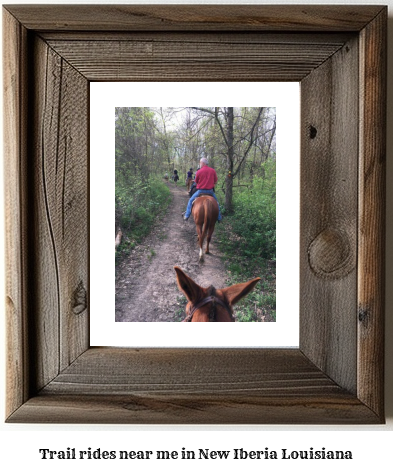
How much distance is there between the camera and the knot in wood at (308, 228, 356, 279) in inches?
20.1

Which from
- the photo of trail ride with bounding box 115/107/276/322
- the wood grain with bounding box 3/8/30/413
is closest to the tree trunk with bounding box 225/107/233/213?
the photo of trail ride with bounding box 115/107/276/322

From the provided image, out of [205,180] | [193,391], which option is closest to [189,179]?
[205,180]

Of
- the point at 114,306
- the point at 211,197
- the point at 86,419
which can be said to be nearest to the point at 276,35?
the point at 211,197

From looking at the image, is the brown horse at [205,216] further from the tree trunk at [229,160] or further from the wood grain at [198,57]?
the wood grain at [198,57]

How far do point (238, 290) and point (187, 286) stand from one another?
0.06m

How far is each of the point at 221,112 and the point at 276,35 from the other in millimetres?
99

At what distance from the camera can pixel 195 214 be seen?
0.53m

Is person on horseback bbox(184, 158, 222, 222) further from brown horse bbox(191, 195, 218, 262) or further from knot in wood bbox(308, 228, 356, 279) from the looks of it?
knot in wood bbox(308, 228, 356, 279)

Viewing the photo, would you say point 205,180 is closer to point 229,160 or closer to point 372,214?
point 229,160

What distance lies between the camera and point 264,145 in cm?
52

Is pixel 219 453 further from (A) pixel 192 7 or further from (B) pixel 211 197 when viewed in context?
(A) pixel 192 7

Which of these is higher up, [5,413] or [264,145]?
[264,145]

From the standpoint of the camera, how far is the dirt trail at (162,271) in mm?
528

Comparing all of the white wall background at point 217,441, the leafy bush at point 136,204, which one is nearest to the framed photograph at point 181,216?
the leafy bush at point 136,204
